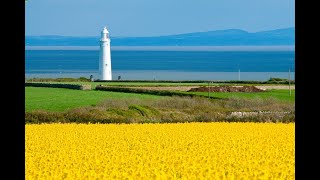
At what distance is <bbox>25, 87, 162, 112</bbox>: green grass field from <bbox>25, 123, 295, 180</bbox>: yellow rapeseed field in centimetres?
2155

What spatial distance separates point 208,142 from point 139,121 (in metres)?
11.0

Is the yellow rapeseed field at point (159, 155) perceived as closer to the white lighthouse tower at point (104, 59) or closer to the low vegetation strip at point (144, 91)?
the low vegetation strip at point (144, 91)

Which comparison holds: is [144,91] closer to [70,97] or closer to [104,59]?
[70,97]

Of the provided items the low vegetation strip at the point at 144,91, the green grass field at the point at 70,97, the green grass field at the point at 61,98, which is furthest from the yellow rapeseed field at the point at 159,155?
the low vegetation strip at the point at 144,91

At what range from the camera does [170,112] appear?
34062 mm

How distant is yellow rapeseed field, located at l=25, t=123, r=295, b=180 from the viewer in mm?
8367

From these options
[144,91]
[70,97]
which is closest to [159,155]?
[70,97]

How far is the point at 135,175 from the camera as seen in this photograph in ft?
26.2

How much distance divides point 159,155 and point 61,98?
35.8 m

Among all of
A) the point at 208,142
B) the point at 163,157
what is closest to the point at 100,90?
the point at 208,142

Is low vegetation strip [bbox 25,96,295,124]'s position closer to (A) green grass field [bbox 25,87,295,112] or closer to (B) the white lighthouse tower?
(A) green grass field [bbox 25,87,295,112]

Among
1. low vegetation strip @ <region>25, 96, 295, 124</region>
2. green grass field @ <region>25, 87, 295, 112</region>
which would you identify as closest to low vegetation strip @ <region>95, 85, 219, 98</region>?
green grass field @ <region>25, 87, 295, 112</region>
